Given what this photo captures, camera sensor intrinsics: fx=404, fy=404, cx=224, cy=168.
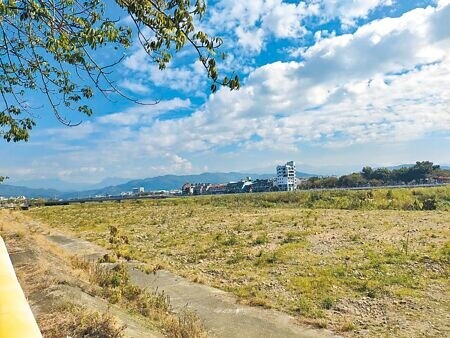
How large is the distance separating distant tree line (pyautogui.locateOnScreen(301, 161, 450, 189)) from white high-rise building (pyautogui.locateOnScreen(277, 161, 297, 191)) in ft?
113

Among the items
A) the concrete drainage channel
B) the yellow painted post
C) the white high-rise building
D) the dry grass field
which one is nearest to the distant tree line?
the white high-rise building

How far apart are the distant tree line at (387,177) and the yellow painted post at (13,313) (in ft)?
375

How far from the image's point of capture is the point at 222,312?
898cm

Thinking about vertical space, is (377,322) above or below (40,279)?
below

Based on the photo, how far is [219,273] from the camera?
13.3 meters

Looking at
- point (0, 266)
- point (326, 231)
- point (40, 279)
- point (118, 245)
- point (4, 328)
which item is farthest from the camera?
point (326, 231)

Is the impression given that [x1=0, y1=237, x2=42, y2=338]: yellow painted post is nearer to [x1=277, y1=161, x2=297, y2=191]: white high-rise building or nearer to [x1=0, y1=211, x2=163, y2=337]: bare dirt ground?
[x1=0, y1=211, x2=163, y2=337]: bare dirt ground

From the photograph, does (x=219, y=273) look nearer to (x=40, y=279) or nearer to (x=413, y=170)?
(x=40, y=279)

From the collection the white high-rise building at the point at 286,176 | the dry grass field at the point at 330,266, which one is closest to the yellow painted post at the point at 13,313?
the dry grass field at the point at 330,266

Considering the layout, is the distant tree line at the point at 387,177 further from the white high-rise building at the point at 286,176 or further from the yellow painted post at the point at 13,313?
the yellow painted post at the point at 13,313

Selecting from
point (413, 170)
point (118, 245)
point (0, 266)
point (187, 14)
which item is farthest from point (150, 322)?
point (413, 170)

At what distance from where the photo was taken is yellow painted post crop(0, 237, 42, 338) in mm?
1412

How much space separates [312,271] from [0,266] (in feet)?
39.9

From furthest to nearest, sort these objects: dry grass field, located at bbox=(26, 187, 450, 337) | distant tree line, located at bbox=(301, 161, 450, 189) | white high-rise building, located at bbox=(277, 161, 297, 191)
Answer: white high-rise building, located at bbox=(277, 161, 297, 191) < distant tree line, located at bbox=(301, 161, 450, 189) < dry grass field, located at bbox=(26, 187, 450, 337)
